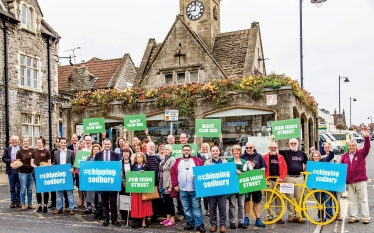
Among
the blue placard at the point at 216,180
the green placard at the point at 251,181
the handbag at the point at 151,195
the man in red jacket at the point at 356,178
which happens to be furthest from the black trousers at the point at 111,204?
the man in red jacket at the point at 356,178

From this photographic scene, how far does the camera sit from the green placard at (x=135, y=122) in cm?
1397

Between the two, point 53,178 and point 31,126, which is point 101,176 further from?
point 31,126

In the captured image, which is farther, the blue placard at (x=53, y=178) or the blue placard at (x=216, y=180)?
the blue placard at (x=53, y=178)

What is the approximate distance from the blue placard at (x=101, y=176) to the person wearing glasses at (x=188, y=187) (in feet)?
4.30

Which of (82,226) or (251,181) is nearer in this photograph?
(251,181)

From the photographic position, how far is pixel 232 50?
82.1ft

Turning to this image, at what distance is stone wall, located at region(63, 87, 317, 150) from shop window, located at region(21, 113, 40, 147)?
650 centimetres

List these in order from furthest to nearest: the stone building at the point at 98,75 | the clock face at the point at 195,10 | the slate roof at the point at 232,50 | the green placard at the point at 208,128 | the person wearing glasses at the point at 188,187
→ the stone building at the point at 98,75
the clock face at the point at 195,10
the slate roof at the point at 232,50
the green placard at the point at 208,128
the person wearing glasses at the point at 188,187

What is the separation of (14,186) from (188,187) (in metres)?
5.59

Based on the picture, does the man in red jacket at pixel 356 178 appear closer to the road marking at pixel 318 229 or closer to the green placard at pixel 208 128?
the road marking at pixel 318 229

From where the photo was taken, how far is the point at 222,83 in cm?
1534

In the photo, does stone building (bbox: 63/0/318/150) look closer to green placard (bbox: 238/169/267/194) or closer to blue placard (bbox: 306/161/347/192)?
blue placard (bbox: 306/161/347/192)

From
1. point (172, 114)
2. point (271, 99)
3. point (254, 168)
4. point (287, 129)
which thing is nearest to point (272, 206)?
point (254, 168)

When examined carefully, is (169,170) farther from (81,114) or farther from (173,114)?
(81,114)
